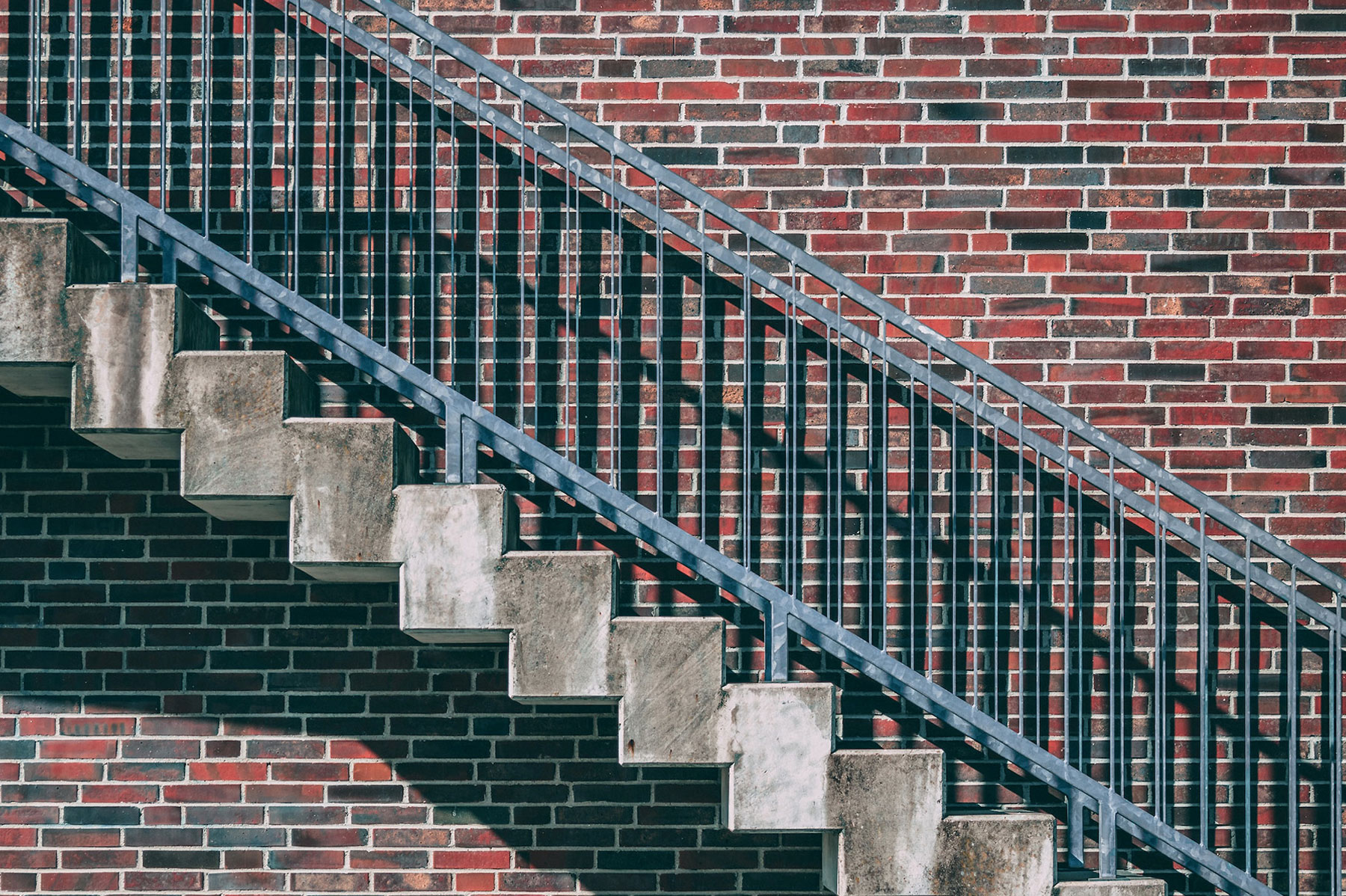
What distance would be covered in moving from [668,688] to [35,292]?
2073mm

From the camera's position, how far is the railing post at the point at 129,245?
3.08 m

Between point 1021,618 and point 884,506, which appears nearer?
point 884,506

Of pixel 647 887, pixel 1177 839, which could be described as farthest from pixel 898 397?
pixel 647 887

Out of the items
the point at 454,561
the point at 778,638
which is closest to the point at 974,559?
the point at 778,638

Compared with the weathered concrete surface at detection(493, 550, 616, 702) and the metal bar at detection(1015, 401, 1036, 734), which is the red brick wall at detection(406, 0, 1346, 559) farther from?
the weathered concrete surface at detection(493, 550, 616, 702)

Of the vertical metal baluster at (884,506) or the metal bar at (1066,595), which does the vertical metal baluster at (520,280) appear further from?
the metal bar at (1066,595)

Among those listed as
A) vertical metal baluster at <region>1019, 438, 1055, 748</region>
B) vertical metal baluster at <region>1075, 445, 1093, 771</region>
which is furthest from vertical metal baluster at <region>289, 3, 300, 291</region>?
vertical metal baluster at <region>1075, 445, 1093, 771</region>

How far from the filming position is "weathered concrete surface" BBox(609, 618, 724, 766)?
294 centimetres

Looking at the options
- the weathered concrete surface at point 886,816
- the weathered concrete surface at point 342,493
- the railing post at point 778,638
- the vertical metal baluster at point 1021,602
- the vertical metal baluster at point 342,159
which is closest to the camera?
the weathered concrete surface at point 342,493

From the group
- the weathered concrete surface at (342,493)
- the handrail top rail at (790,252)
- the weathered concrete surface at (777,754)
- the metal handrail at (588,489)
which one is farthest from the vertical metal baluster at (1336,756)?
the weathered concrete surface at (342,493)

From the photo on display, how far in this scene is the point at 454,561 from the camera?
9.63 feet

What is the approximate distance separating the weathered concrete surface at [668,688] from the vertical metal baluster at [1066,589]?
118 centimetres

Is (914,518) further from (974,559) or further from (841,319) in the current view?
(841,319)

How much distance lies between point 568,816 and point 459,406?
1574 mm
